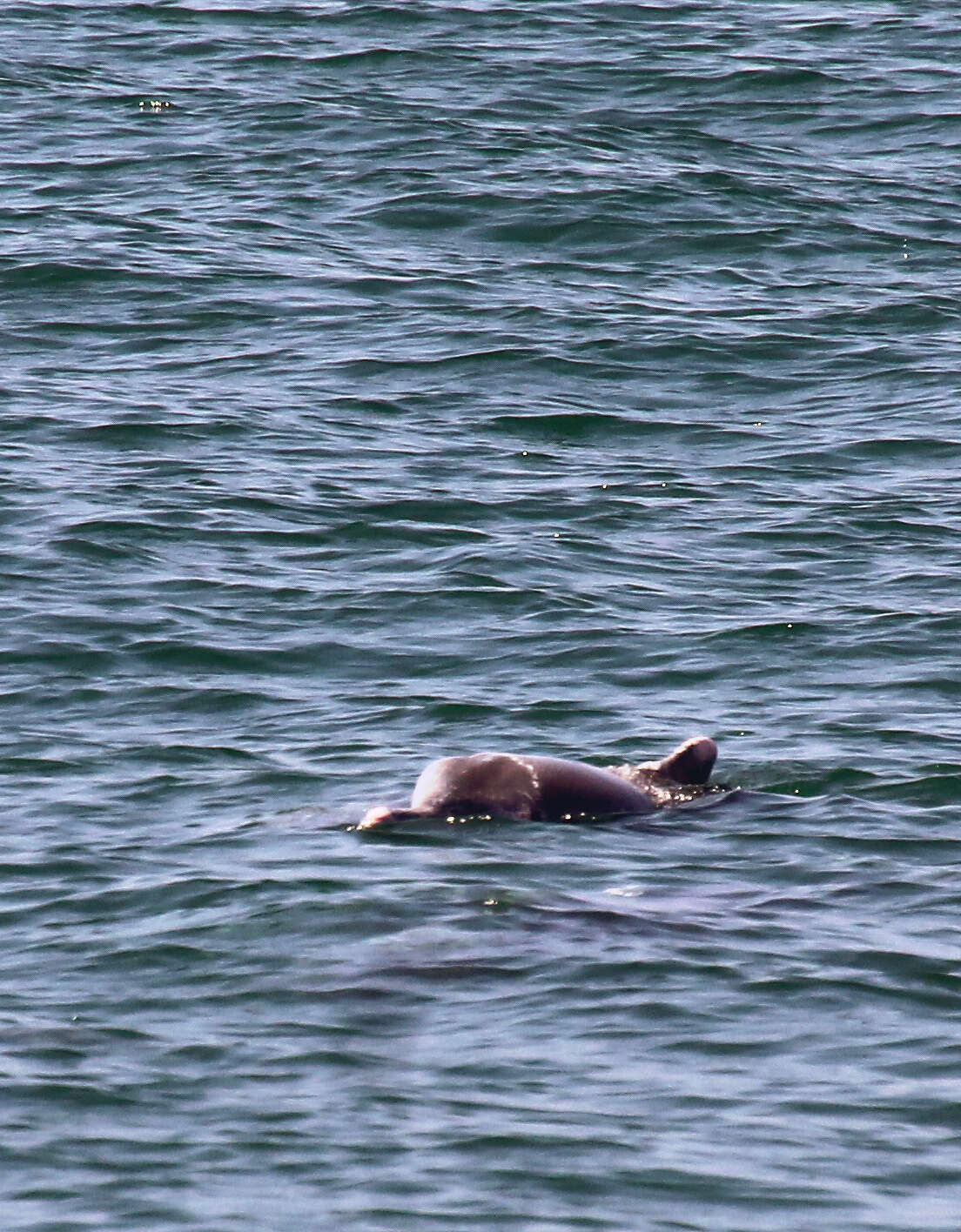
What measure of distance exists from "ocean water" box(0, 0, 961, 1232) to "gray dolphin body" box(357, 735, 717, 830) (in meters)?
0.17

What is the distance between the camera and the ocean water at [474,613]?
905 centimetres

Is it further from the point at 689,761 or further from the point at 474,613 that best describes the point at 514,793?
the point at 474,613

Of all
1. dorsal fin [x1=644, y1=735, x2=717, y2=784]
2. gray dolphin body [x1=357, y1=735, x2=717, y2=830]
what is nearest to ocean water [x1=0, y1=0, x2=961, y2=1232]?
gray dolphin body [x1=357, y1=735, x2=717, y2=830]

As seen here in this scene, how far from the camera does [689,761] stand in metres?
13.0

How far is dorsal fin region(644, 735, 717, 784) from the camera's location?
13.0 metres

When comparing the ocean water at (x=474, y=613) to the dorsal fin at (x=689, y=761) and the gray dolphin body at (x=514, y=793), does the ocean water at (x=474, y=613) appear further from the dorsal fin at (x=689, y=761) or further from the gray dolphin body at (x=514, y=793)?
the dorsal fin at (x=689, y=761)

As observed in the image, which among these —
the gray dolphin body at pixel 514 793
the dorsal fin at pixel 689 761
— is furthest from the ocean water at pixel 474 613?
the dorsal fin at pixel 689 761

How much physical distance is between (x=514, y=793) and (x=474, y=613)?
412 centimetres

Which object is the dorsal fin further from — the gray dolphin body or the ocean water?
the ocean water

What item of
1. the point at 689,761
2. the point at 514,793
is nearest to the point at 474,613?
the point at 689,761

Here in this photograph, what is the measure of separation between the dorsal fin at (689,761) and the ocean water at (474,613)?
0.33 m

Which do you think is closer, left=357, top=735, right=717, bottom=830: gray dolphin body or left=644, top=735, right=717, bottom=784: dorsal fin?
left=357, top=735, right=717, bottom=830: gray dolphin body

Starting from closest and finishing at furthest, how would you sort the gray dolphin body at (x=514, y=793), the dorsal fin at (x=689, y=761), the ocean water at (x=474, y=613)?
the ocean water at (x=474, y=613), the gray dolphin body at (x=514, y=793), the dorsal fin at (x=689, y=761)

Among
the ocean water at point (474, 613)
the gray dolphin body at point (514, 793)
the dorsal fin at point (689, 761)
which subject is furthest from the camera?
the dorsal fin at point (689, 761)
